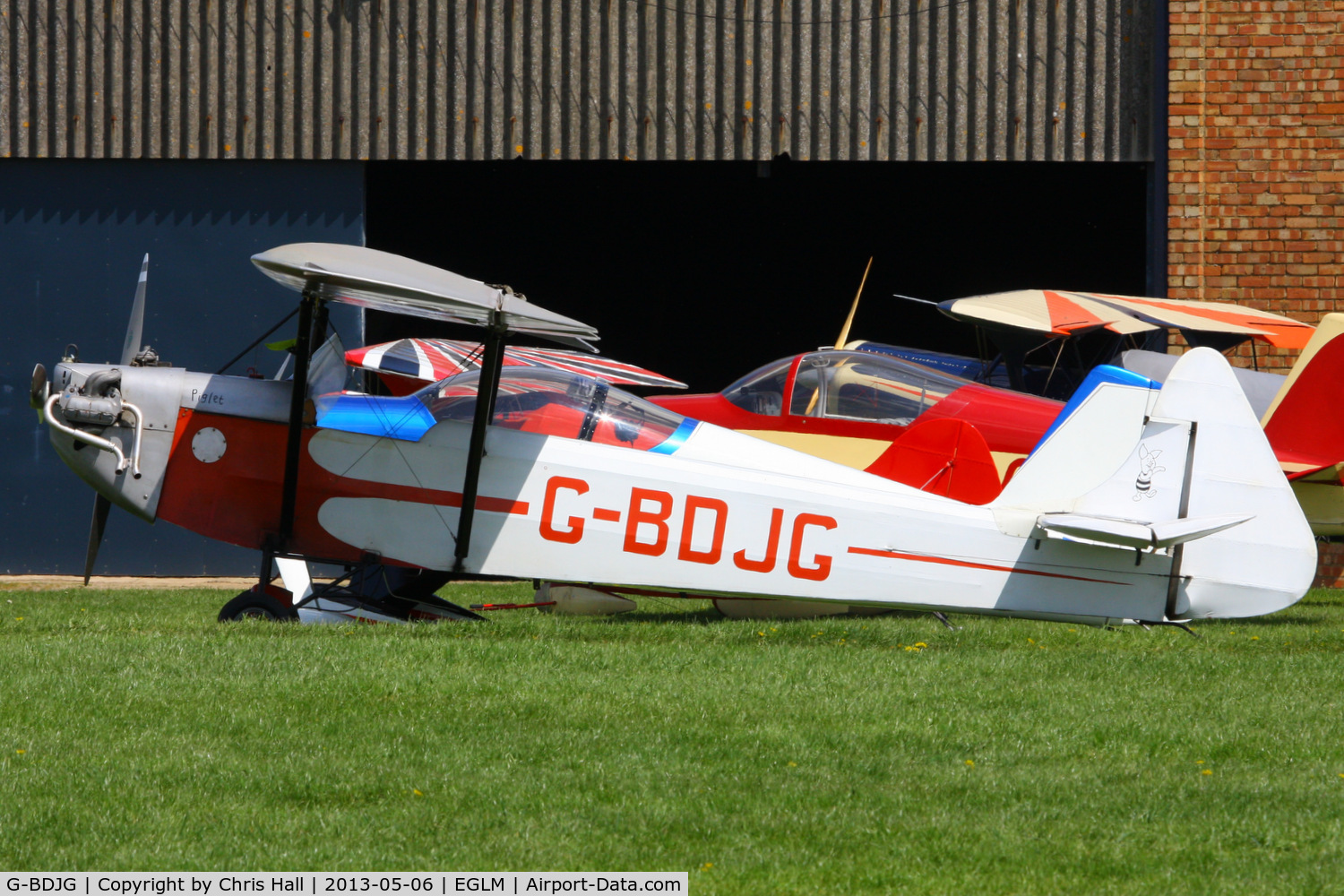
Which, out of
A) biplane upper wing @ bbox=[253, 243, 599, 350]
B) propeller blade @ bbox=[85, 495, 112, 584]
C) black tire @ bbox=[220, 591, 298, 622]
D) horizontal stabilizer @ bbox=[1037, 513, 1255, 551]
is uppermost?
biplane upper wing @ bbox=[253, 243, 599, 350]

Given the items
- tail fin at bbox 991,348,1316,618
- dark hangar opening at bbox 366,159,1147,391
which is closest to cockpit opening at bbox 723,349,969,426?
tail fin at bbox 991,348,1316,618

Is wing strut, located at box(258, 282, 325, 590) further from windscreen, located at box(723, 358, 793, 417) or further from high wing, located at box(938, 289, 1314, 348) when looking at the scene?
high wing, located at box(938, 289, 1314, 348)

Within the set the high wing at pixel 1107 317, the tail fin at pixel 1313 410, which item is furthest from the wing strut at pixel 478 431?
the tail fin at pixel 1313 410

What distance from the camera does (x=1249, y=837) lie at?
12.1ft

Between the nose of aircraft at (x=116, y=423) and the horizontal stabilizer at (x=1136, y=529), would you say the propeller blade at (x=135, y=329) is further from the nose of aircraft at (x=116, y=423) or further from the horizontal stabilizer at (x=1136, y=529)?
the horizontal stabilizer at (x=1136, y=529)

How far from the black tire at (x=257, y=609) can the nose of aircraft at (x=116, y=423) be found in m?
0.70

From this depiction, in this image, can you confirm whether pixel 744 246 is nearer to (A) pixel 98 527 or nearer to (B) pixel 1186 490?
(A) pixel 98 527

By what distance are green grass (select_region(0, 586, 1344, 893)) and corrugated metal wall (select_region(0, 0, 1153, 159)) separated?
731cm

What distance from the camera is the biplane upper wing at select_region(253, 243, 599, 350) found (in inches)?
261

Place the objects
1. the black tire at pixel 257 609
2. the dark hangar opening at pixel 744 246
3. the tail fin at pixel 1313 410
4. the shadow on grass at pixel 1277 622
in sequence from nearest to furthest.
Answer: the black tire at pixel 257 609
the shadow on grass at pixel 1277 622
the tail fin at pixel 1313 410
the dark hangar opening at pixel 744 246

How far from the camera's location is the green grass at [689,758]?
348cm

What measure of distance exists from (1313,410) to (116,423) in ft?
26.8

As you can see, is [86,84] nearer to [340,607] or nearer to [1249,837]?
[340,607]

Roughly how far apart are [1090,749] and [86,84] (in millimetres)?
12337
